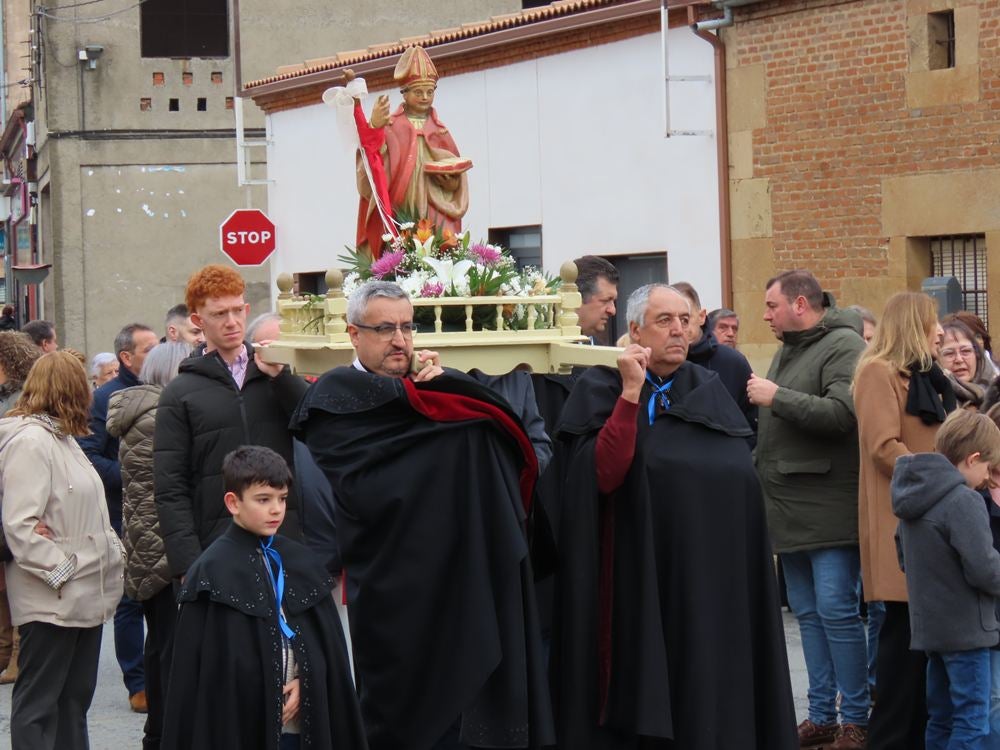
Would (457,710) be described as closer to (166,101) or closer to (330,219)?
(330,219)

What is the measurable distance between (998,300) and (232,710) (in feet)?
32.8

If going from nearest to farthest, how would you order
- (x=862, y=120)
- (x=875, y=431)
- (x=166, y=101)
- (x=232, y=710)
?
(x=232, y=710) < (x=875, y=431) < (x=862, y=120) < (x=166, y=101)

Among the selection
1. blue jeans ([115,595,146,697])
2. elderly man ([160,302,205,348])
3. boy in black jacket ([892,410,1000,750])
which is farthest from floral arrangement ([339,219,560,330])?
blue jeans ([115,595,146,697])

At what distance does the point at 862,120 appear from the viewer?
48.8 ft

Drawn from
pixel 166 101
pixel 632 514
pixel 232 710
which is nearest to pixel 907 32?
pixel 632 514

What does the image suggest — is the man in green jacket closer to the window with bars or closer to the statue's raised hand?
the statue's raised hand

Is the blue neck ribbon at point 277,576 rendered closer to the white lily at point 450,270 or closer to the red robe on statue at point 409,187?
the white lily at point 450,270

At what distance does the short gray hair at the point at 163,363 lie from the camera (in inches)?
311

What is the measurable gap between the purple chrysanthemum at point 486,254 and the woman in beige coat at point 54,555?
1.66 metres

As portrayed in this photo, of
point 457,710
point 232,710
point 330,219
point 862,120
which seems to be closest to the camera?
point 232,710

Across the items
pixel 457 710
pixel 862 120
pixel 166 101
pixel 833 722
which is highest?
pixel 166 101

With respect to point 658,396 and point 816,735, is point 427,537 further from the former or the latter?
point 816,735

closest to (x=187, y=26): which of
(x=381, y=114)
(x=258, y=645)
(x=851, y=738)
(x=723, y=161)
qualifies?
(x=723, y=161)

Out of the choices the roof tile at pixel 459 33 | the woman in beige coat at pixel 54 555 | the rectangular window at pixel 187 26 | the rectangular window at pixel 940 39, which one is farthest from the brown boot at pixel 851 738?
the rectangular window at pixel 187 26
